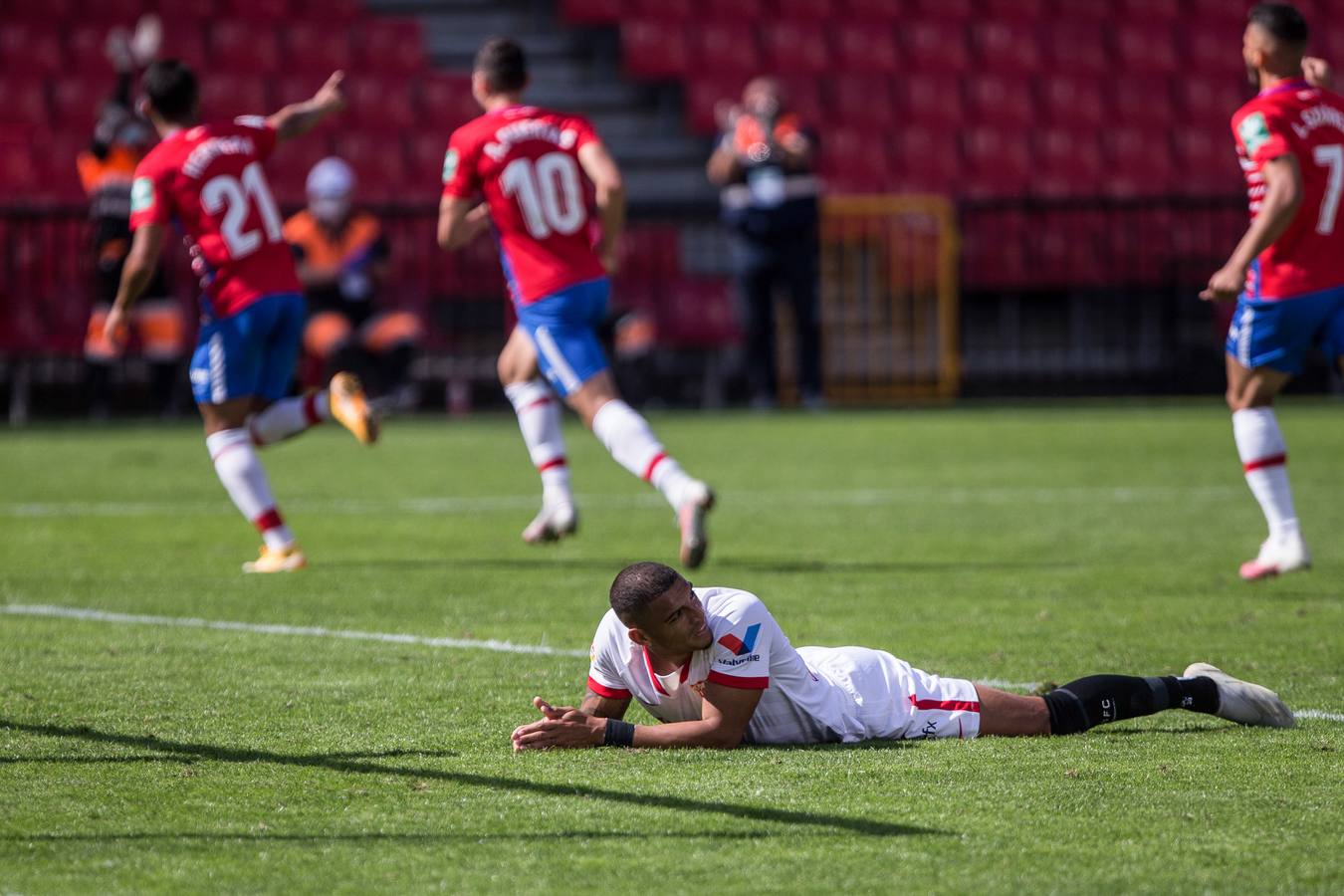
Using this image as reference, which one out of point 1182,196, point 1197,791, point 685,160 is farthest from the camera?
point 685,160

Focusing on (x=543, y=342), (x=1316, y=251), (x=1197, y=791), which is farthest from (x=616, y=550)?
(x=1197, y=791)

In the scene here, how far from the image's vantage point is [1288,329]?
25.3 feet

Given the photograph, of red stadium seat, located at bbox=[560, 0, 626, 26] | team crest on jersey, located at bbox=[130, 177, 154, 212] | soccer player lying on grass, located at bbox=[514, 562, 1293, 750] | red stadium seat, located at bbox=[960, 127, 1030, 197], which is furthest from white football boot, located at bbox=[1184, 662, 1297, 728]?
red stadium seat, located at bbox=[560, 0, 626, 26]

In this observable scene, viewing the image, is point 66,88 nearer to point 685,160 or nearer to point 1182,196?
point 685,160

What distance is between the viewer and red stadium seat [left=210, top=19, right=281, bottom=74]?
21.0m

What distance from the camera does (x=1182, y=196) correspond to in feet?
62.4

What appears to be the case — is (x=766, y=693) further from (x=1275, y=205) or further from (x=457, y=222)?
(x=457, y=222)

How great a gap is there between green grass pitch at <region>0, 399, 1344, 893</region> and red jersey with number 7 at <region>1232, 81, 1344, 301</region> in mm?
1248

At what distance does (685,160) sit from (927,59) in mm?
3373

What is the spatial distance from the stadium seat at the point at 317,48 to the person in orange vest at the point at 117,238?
3868 millimetres

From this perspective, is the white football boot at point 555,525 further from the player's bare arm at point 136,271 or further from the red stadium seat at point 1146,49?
the red stadium seat at point 1146,49

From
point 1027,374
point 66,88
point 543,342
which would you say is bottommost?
point 1027,374

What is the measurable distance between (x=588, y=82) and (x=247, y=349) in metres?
14.2

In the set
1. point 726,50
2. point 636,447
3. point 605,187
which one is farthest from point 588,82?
point 636,447
